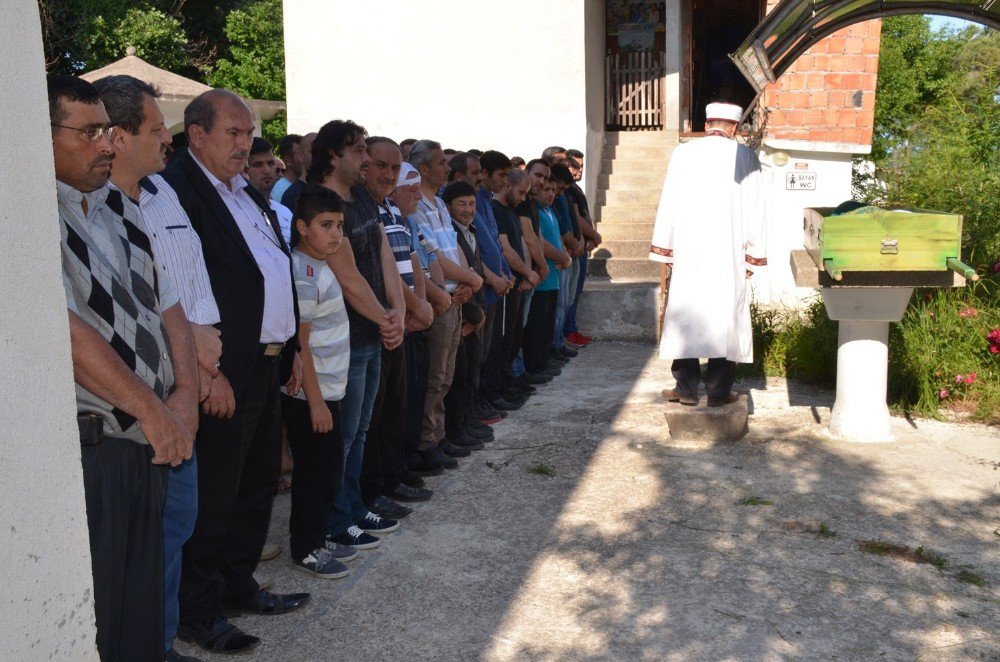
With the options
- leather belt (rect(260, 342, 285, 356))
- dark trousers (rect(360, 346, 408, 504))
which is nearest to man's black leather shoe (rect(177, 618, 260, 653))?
leather belt (rect(260, 342, 285, 356))

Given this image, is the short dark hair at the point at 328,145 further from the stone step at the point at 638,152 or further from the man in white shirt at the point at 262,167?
the stone step at the point at 638,152

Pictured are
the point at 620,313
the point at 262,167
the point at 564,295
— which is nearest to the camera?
the point at 262,167

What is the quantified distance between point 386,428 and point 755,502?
2079 millimetres

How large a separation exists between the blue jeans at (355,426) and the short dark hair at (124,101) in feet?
5.87

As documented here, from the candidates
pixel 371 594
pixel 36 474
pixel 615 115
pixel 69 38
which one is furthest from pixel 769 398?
pixel 69 38

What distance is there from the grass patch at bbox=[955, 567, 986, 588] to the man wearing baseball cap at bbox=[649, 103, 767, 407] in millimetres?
2614

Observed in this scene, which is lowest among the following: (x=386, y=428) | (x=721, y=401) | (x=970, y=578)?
(x=970, y=578)

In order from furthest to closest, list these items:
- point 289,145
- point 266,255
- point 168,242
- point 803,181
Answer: point 803,181 → point 289,145 → point 266,255 → point 168,242

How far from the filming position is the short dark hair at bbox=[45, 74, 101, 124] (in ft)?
9.36

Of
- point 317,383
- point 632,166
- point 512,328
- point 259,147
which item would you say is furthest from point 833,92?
point 317,383

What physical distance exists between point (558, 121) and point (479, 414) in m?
6.67

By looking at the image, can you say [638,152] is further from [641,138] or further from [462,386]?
[462,386]

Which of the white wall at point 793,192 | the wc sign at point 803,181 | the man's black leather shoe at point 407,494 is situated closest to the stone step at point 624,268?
the white wall at point 793,192

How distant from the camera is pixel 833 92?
12.4 m
